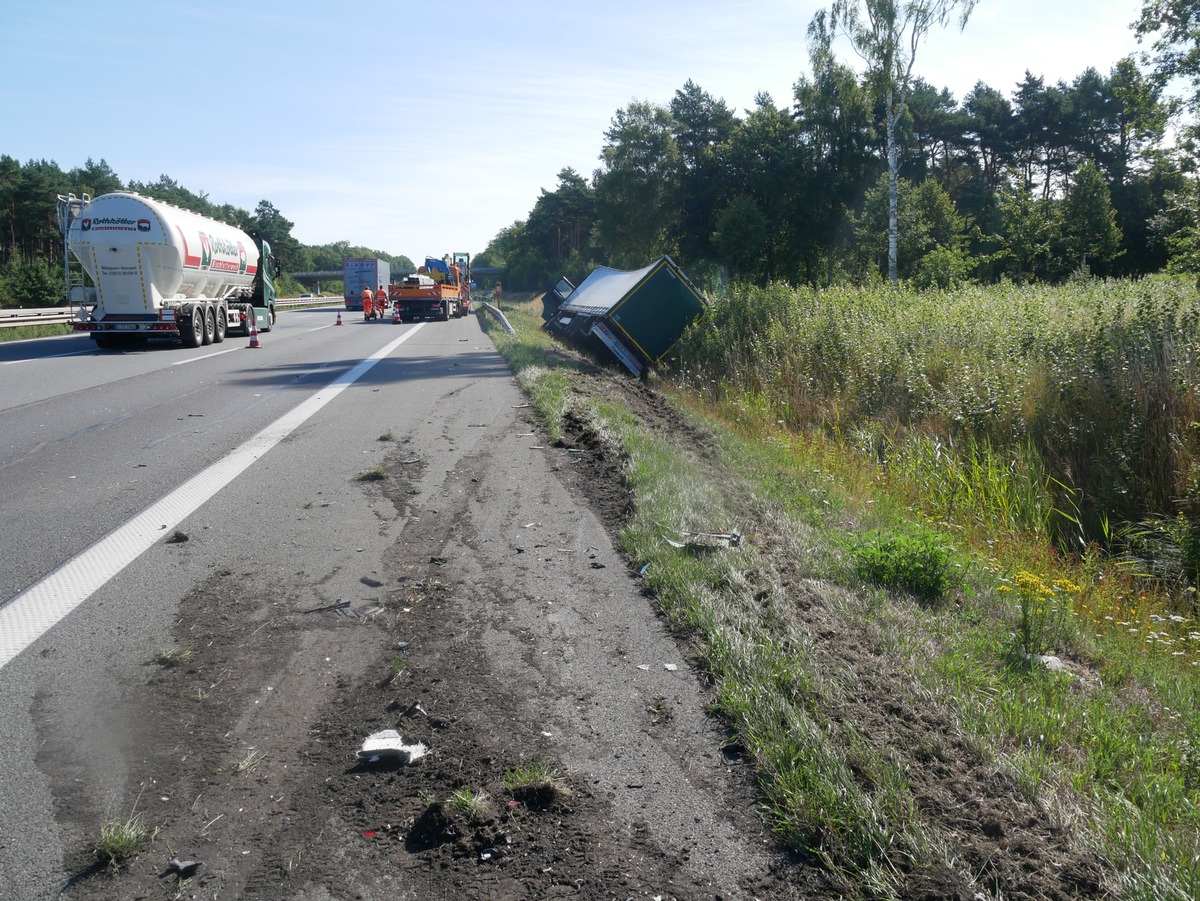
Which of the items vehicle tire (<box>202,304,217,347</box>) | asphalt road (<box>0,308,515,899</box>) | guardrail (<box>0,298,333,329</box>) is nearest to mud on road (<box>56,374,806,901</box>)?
asphalt road (<box>0,308,515,899</box>)

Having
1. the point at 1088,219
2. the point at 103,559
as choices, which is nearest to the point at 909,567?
the point at 103,559

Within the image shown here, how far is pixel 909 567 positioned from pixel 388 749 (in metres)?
3.36

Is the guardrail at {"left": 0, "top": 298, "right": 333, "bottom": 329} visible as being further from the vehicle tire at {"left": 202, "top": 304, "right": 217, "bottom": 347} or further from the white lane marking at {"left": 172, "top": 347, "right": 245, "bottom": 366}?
the white lane marking at {"left": 172, "top": 347, "right": 245, "bottom": 366}

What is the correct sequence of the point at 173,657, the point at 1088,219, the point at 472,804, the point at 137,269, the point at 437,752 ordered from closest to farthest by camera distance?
the point at 472,804 < the point at 437,752 < the point at 173,657 < the point at 137,269 < the point at 1088,219

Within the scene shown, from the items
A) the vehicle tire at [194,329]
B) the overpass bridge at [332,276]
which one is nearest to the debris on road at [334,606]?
the vehicle tire at [194,329]

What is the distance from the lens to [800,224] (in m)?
46.7

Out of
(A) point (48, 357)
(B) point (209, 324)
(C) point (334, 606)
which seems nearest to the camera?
(C) point (334, 606)

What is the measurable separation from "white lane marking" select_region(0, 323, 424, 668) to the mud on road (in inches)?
26.2

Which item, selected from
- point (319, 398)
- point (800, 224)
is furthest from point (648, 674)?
point (800, 224)

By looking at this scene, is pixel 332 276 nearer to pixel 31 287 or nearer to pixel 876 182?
pixel 31 287

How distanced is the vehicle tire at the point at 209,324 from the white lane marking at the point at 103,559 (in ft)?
58.3

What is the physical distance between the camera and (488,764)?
3.32 metres

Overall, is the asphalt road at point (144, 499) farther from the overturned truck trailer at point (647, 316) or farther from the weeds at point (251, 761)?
the overturned truck trailer at point (647, 316)

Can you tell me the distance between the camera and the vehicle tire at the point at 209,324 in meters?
25.3
